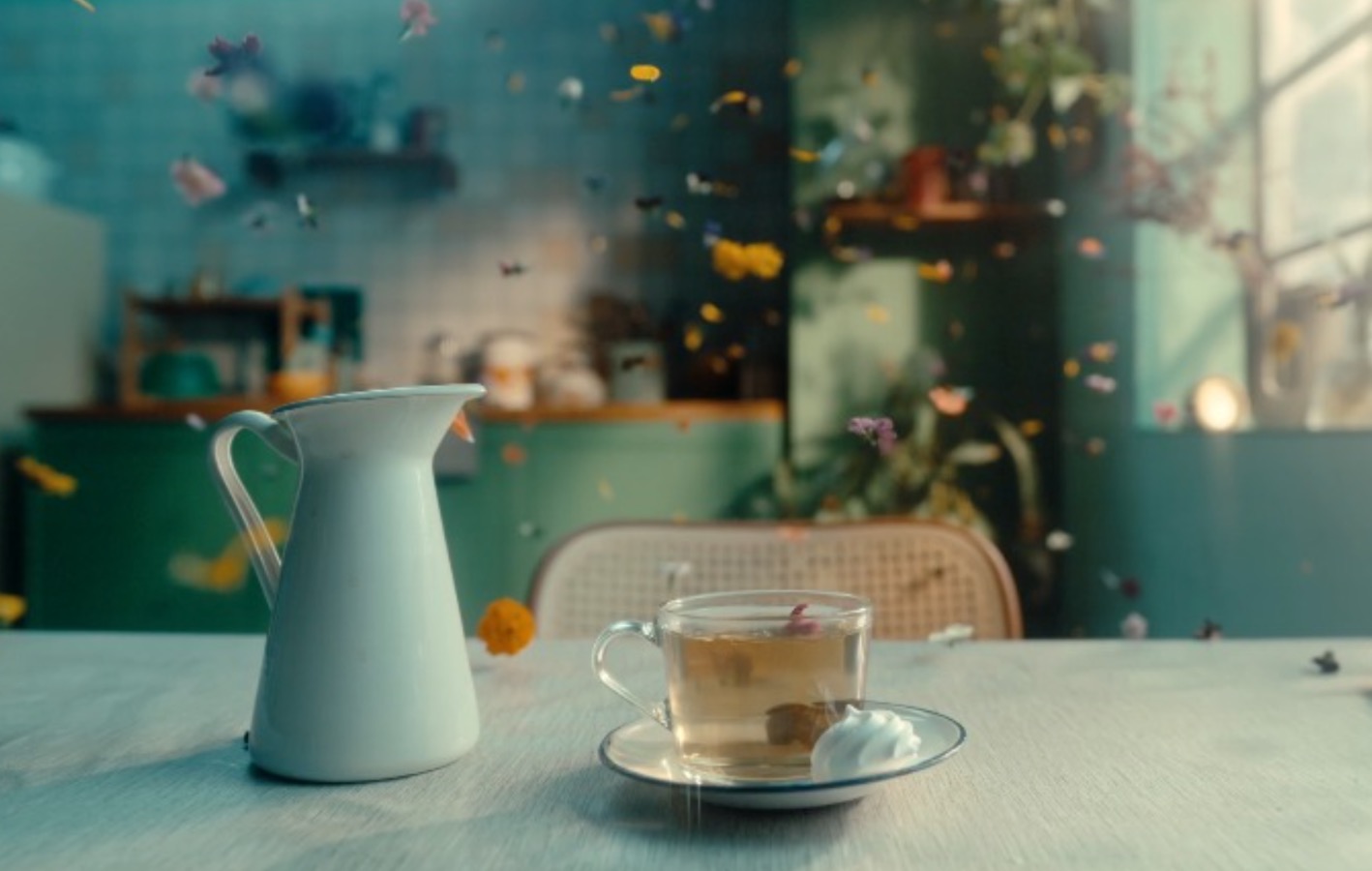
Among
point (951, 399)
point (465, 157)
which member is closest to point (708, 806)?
point (951, 399)

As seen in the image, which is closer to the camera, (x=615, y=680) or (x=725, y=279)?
(x=615, y=680)

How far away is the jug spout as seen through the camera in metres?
0.58

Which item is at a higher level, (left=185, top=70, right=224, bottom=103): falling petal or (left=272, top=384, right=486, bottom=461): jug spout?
(left=185, top=70, right=224, bottom=103): falling petal

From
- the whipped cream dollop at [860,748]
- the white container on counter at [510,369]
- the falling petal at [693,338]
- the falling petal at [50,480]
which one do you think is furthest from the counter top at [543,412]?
the whipped cream dollop at [860,748]

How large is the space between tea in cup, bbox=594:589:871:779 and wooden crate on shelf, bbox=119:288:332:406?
2905 mm

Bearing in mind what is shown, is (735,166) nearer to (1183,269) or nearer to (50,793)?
(1183,269)

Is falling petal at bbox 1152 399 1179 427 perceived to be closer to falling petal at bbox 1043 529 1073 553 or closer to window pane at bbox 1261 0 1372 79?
falling petal at bbox 1043 529 1073 553

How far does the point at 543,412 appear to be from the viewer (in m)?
2.97

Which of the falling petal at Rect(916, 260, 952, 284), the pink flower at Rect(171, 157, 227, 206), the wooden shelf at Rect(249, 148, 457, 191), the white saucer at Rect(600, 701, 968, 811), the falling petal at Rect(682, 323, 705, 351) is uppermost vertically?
the wooden shelf at Rect(249, 148, 457, 191)

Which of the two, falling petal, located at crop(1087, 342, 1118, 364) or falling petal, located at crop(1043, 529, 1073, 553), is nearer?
falling petal, located at crop(1087, 342, 1118, 364)

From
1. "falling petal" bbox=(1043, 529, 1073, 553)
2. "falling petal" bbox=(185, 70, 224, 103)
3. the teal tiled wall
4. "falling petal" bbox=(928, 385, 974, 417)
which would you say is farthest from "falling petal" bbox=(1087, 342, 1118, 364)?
"falling petal" bbox=(185, 70, 224, 103)

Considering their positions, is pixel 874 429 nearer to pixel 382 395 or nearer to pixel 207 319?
pixel 382 395

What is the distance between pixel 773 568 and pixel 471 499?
5.77ft

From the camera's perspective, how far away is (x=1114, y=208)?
97.9 inches
